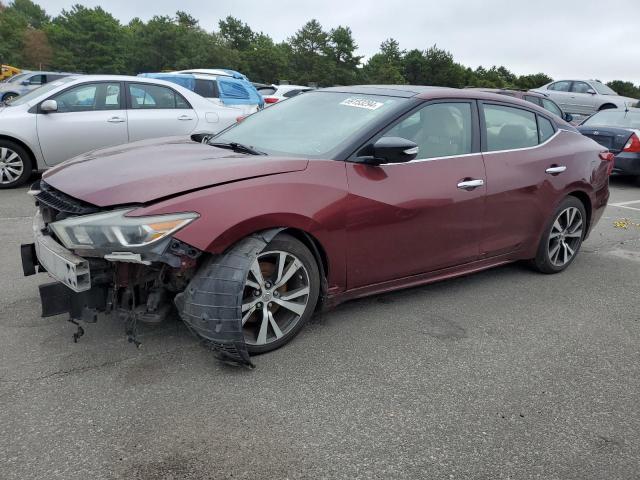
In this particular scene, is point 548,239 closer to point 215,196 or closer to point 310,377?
point 310,377

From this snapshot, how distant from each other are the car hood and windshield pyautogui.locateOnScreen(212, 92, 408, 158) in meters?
0.29

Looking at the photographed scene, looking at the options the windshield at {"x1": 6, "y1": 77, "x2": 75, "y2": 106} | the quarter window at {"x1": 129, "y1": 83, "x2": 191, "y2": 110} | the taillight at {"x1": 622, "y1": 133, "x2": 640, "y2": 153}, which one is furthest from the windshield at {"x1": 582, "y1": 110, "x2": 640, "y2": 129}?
the windshield at {"x1": 6, "y1": 77, "x2": 75, "y2": 106}

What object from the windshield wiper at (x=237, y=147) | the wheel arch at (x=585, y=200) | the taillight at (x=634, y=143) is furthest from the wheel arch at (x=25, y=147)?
the taillight at (x=634, y=143)

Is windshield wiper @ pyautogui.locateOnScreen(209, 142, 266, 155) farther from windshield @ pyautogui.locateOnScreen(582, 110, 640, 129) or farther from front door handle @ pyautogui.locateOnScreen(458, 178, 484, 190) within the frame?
windshield @ pyautogui.locateOnScreen(582, 110, 640, 129)

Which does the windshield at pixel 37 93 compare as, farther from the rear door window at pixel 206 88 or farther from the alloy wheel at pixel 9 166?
the rear door window at pixel 206 88

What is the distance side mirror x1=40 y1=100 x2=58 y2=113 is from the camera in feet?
24.1

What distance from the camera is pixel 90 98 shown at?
307 inches

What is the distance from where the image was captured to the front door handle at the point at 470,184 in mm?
3871

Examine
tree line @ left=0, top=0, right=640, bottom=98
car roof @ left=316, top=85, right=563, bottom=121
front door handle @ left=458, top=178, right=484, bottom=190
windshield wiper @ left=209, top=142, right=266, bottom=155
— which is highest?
tree line @ left=0, top=0, right=640, bottom=98

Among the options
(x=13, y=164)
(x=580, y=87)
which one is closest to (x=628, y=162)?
(x=13, y=164)

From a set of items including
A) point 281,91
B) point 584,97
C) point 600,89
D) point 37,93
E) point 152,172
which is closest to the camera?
point 152,172

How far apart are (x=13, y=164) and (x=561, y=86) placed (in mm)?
19245

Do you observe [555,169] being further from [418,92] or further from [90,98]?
[90,98]

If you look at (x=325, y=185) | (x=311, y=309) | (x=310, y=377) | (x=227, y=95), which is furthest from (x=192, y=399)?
(x=227, y=95)
